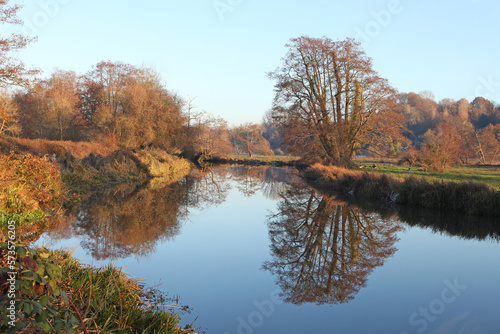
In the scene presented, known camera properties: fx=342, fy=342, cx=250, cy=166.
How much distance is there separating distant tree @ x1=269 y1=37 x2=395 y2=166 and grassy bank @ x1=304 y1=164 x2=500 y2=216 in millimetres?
6856

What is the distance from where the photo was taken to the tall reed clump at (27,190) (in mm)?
8313

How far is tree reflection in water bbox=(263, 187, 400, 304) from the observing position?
539 centimetres

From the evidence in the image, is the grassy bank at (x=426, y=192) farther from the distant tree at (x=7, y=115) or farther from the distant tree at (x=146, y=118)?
the distant tree at (x=146, y=118)

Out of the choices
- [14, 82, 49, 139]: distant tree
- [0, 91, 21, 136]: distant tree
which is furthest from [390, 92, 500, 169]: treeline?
[14, 82, 49, 139]: distant tree

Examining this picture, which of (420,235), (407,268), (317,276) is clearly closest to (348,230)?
(420,235)

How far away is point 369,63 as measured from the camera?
24.5 m

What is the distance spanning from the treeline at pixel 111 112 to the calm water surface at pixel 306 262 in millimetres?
18467

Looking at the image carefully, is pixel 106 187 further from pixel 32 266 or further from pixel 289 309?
pixel 32 266

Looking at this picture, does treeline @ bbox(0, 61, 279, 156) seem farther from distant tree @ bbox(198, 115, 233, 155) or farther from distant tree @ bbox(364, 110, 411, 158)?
distant tree @ bbox(364, 110, 411, 158)

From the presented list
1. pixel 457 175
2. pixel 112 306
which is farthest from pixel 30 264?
pixel 457 175

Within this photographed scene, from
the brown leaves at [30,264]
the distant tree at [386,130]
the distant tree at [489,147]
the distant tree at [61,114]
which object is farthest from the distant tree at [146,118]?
the distant tree at [489,147]

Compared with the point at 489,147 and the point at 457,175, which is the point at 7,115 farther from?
the point at 489,147

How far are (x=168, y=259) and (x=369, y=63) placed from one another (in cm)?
2252

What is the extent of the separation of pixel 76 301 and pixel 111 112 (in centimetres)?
2948
